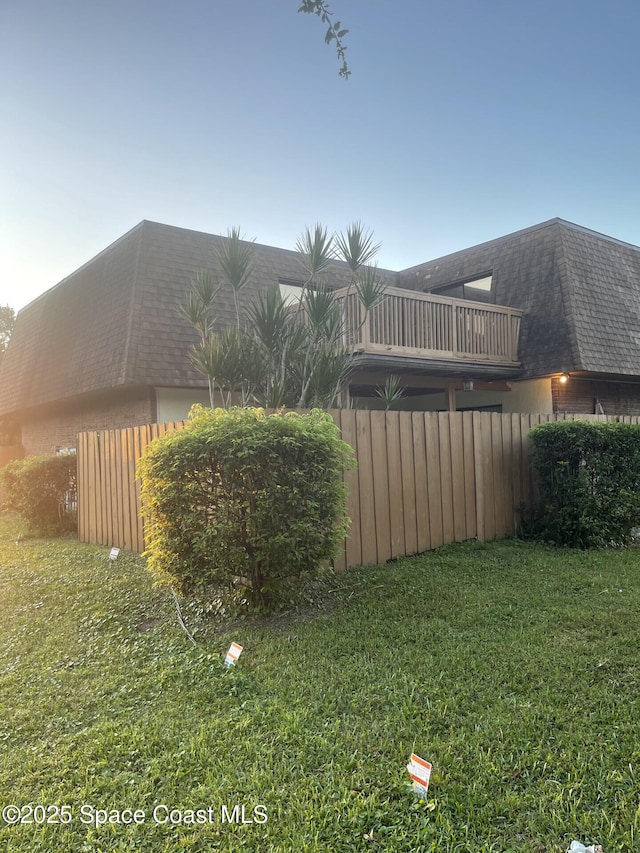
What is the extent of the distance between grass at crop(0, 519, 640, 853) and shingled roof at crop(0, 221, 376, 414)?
6.48 meters

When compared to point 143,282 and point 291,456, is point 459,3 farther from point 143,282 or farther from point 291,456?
point 143,282

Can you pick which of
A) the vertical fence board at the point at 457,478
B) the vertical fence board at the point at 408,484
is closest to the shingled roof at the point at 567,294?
the vertical fence board at the point at 457,478

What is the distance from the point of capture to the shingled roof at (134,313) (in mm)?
10766

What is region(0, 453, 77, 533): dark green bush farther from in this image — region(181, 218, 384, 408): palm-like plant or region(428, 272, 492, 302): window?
region(428, 272, 492, 302): window

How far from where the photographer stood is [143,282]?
37.0 ft

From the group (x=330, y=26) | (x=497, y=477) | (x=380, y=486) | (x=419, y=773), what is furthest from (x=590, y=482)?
(x=330, y=26)

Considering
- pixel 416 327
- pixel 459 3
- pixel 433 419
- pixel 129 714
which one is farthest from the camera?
pixel 416 327

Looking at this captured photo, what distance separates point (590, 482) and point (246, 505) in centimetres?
458

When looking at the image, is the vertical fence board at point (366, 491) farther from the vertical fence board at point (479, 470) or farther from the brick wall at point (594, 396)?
the brick wall at point (594, 396)

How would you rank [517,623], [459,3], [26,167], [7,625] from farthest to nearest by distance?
[26,167] → [7,625] → [459,3] → [517,623]

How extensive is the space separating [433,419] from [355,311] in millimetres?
3916

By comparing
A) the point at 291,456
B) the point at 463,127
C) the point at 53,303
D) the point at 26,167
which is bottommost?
the point at 291,456

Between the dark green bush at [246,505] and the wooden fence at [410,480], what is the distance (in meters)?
1.34

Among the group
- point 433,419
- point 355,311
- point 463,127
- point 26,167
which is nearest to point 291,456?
point 433,419
